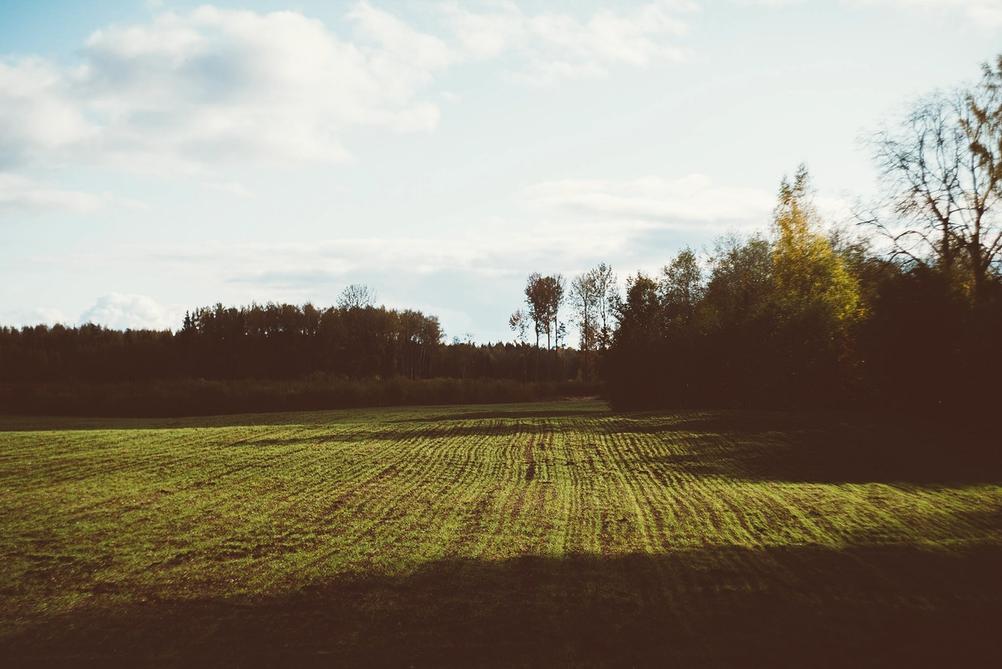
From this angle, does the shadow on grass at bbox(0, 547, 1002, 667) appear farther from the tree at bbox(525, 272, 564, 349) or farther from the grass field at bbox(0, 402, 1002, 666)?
the tree at bbox(525, 272, 564, 349)

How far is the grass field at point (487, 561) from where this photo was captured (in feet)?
23.5

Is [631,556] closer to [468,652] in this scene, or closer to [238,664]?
[468,652]

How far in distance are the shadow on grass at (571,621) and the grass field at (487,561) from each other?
32mm

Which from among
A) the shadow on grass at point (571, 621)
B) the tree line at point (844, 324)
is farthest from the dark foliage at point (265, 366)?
the shadow on grass at point (571, 621)

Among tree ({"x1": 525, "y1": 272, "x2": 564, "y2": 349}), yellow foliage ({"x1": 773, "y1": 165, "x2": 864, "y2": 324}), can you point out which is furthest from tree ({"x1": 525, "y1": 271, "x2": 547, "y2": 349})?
yellow foliage ({"x1": 773, "y1": 165, "x2": 864, "y2": 324})

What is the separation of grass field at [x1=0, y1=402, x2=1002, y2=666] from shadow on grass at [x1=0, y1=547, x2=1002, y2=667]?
32 mm

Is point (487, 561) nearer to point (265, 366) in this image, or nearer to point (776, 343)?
point (776, 343)

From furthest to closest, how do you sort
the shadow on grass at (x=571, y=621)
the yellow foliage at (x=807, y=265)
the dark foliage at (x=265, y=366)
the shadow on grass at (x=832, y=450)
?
the dark foliage at (x=265, y=366), the yellow foliage at (x=807, y=265), the shadow on grass at (x=832, y=450), the shadow on grass at (x=571, y=621)

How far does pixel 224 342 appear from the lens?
299ft

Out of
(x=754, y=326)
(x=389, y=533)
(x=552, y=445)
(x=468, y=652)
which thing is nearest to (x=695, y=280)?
(x=754, y=326)

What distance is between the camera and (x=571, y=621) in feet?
25.3

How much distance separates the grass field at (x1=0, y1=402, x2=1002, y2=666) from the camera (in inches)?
281

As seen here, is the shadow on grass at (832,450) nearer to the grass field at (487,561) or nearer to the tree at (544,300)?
the grass field at (487,561)

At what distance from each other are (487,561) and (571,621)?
239cm
